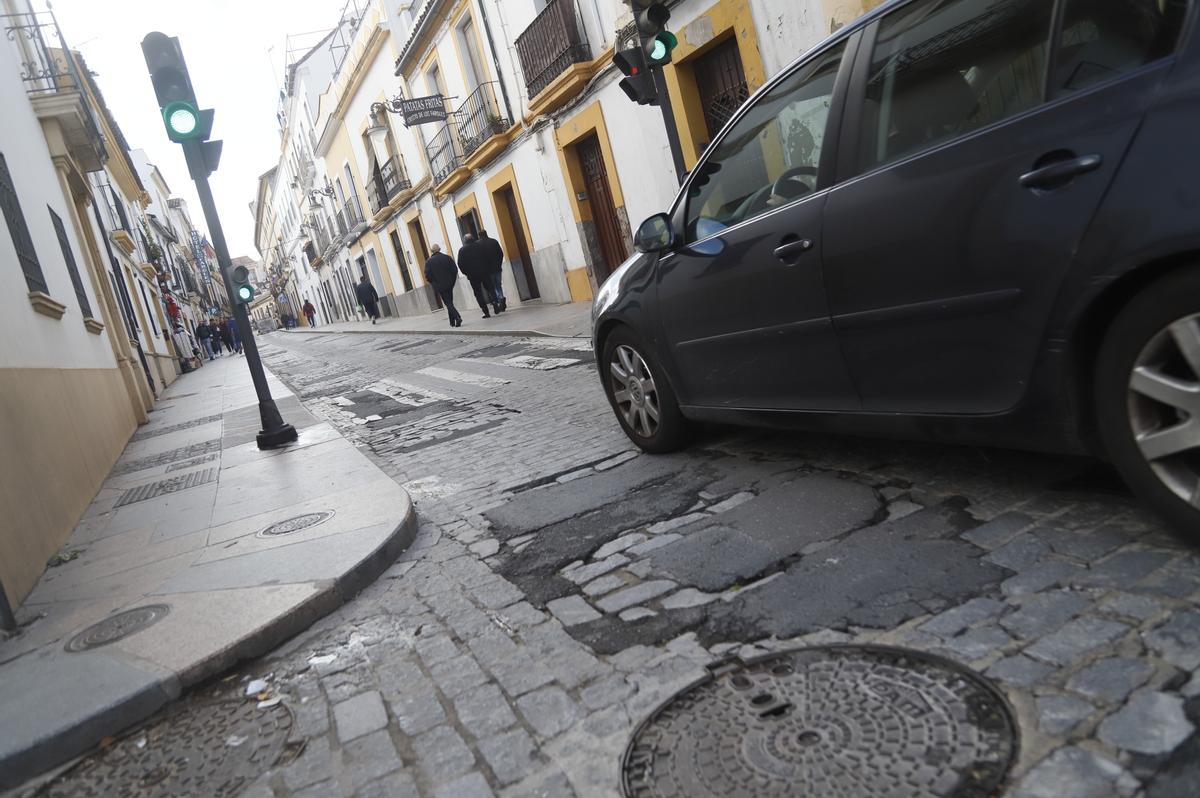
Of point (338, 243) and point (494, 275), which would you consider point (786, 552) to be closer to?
point (494, 275)

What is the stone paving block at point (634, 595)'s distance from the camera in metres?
2.88

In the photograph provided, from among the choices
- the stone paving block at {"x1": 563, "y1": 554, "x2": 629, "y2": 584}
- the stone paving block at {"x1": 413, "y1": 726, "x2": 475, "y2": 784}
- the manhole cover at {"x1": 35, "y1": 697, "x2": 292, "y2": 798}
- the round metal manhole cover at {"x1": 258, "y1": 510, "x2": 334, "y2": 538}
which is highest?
the round metal manhole cover at {"x1": 258, "y1": 510, "x2": 334, "y2": 538}

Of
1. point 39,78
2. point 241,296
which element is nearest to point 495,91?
point 39,78

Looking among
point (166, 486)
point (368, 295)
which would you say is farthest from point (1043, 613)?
point (368, 295)

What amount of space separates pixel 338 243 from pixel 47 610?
137ft

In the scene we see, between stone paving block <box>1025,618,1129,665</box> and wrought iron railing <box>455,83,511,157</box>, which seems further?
wrought iron railing <box>455,83,511,157</box>

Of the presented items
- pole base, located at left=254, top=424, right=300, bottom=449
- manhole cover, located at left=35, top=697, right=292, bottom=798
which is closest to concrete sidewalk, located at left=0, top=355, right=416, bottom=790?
manhole cover, located at left=35, top=697, right=292, bottom=798

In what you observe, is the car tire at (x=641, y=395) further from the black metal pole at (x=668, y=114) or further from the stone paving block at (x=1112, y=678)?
the black metal pole at (x=668, y=114)

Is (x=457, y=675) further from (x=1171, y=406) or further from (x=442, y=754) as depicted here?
(x=1171, y=406)

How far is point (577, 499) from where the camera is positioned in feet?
13.8

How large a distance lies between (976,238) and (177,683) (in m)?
2.83

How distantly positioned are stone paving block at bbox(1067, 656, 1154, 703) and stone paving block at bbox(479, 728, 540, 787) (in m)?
1.21

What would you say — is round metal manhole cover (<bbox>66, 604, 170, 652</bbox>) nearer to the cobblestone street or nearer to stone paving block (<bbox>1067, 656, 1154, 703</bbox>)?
the cobblestone street

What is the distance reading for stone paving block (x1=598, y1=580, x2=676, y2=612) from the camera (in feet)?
9.44
